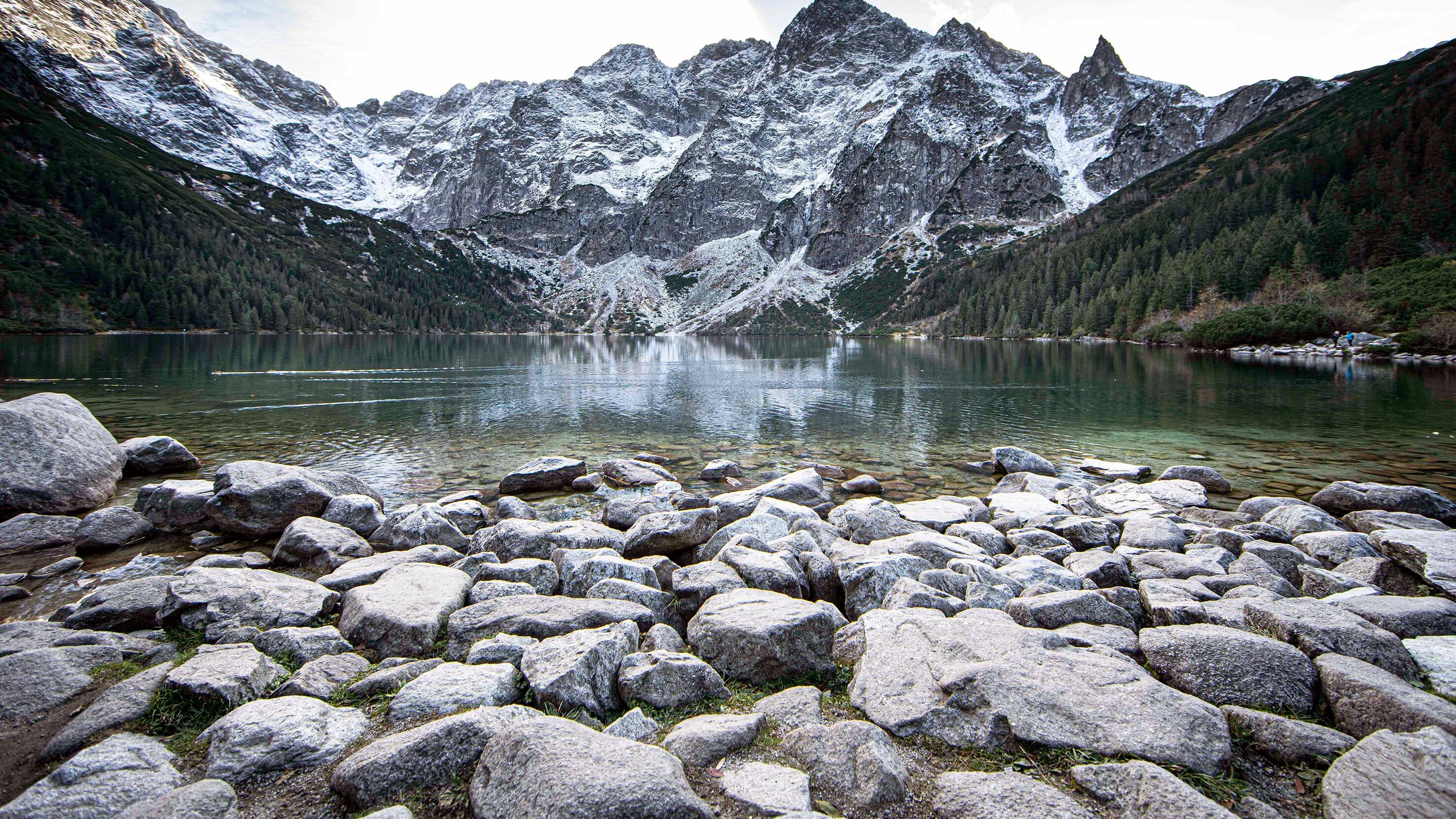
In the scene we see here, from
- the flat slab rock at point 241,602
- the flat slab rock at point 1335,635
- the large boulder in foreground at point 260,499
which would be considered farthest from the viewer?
the large boulder in foreground at point 260,499

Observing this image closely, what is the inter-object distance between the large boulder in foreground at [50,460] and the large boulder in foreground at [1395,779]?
1036 inches

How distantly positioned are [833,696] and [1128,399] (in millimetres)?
45296

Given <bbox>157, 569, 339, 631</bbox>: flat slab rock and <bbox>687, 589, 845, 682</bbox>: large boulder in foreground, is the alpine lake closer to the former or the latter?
<bbox>157, 569, 339, 631</bbox>: flat slab rock

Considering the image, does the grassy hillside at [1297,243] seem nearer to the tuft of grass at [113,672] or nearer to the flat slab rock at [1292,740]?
the flat slab rock at [1292,740]

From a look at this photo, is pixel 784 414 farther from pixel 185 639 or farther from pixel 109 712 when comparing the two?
pixel 109 712

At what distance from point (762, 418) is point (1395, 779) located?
32.2 m

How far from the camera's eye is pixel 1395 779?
461 cm

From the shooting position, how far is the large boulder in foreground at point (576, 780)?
4387mm

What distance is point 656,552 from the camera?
13.4 metres

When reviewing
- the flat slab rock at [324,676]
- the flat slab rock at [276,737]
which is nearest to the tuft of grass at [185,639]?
the flat slab rock at [324,676]

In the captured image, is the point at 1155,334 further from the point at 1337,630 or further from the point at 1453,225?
the point at 1337,630

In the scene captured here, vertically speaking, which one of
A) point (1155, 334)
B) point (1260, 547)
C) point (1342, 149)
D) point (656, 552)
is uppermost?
point (1342, 149)

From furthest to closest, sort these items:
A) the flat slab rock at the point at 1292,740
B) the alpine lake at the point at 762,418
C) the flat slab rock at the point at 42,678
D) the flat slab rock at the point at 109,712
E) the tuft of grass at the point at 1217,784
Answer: the alpine lake at the point at 762,418
the flat slab rock at the point at 42,678
the flat slab rock at the point at 109,712
the flat slab rock at the point at 1292,740
the tuft of grass at the point at 1217,784

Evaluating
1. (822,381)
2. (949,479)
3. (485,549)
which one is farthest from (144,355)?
(949,479)
